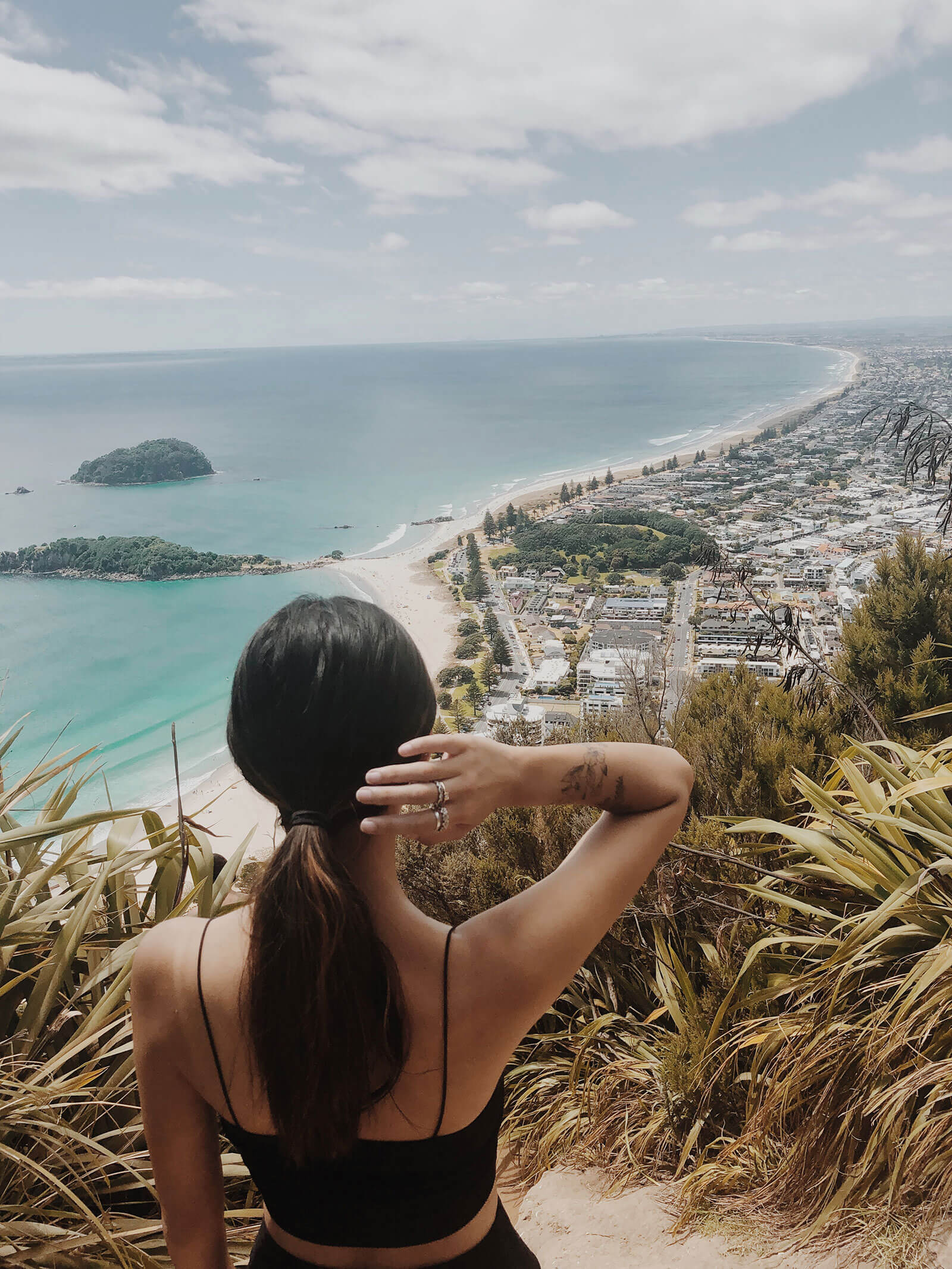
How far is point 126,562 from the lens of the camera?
4178 cm

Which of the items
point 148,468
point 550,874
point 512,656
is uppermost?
point 148,468

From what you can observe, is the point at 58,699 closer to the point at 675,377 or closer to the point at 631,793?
the point at 631,793

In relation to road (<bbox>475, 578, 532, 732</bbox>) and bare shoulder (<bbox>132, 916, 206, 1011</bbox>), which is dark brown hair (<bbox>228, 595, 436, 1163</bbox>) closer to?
bare shoulder (<bbox>132, 916, 206, 1011</bbox>)

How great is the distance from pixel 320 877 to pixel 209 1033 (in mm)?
238

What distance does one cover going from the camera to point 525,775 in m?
0.84

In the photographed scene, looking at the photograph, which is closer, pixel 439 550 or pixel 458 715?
pixel 458 715

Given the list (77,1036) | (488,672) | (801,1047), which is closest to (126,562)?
(488,672)

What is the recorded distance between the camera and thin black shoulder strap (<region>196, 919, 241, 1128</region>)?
74 cm

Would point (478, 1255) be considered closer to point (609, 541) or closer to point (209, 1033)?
point (209, 1033)

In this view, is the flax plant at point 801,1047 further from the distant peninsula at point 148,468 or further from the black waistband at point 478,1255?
the distant peninsula at point 148,468

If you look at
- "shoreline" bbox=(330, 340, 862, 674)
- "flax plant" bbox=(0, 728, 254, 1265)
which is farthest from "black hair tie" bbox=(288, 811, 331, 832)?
"shoreline" bbox=(330, 340, 862, 674)

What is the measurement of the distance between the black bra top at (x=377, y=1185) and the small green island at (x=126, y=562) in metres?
37.3

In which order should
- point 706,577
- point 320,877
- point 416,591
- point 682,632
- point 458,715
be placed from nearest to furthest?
point 320,877
point 682,632
point 458,715
point 706,577
point 416,591

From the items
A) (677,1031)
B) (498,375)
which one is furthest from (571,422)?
(677,1031)
